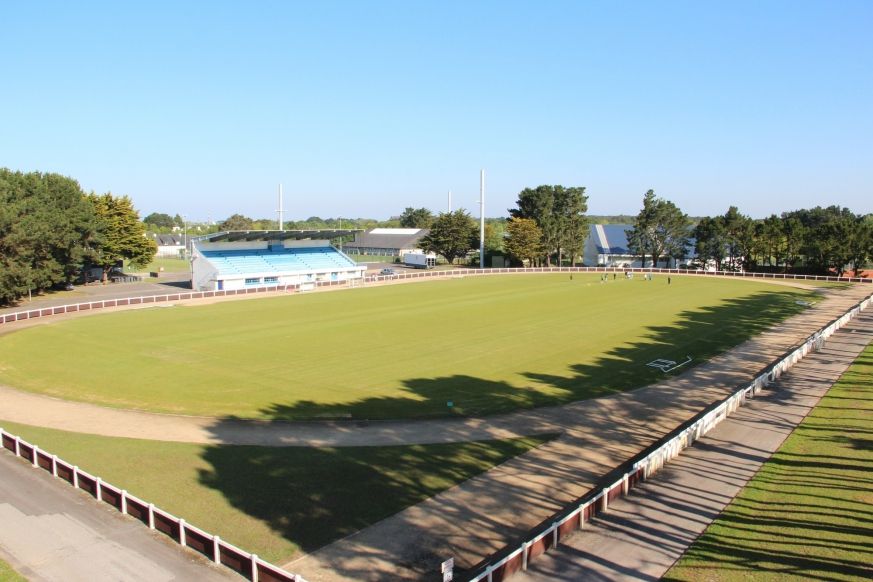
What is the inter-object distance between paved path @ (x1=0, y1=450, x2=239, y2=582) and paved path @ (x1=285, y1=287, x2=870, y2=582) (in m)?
2.73

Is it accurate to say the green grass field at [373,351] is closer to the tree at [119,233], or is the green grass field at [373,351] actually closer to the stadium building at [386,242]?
the tree at [119,233]

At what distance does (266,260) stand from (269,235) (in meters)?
3.41

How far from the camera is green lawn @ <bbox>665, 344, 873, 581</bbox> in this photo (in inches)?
540

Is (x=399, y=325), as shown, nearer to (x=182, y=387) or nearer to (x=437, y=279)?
(x=182, y=387)

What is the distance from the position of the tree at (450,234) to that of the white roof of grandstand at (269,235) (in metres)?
25.1

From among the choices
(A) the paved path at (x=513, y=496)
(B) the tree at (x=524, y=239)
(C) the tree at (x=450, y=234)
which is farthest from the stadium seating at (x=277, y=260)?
(A) the paved path at (x=513, y=496)

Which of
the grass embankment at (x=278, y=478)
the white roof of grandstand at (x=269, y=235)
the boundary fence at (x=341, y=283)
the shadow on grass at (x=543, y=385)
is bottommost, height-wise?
the grass embankment at (x=278, y=478)

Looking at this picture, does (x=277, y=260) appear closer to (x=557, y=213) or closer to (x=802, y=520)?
(x=557, y=213)

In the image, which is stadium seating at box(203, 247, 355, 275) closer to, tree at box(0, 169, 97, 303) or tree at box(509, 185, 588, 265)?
tree at box(0, 169, 97, 303)

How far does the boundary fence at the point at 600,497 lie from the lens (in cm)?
1373

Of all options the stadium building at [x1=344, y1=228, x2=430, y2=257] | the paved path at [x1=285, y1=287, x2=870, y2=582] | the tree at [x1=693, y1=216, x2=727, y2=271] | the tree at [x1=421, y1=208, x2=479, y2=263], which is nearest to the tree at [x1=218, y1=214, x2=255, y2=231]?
the stadium building at [x1=344, y1=228, x2=430, y2=257]

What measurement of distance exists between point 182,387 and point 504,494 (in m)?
18.5

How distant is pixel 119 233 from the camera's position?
7762 cm

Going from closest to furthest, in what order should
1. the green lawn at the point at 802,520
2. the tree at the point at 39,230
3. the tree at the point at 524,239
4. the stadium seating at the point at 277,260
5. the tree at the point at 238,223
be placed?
the green lawn at the point at 802,520, the tree at the point at 39,230, the stadium seating at the point at 277,260, the tree at the point at 524,239, the tree at the point at 238,223
